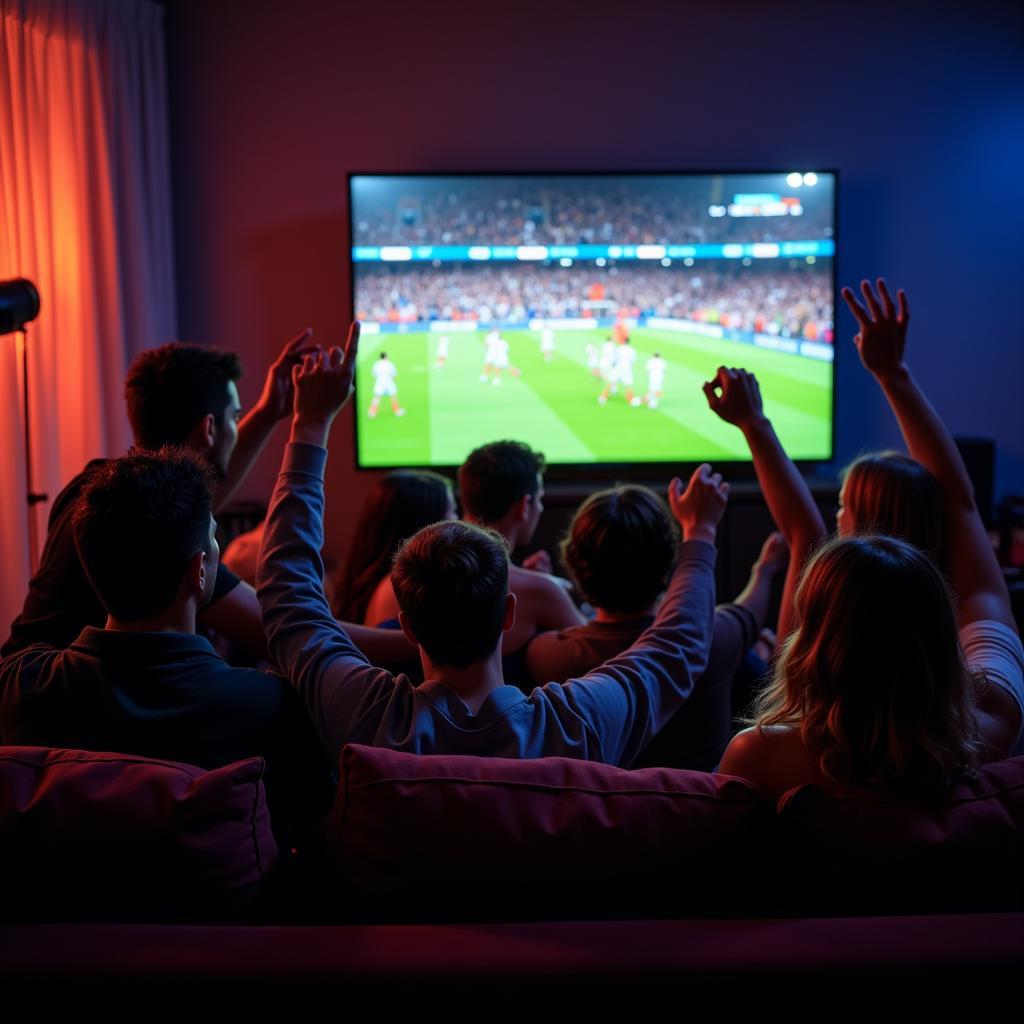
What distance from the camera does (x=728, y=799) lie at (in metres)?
1.19

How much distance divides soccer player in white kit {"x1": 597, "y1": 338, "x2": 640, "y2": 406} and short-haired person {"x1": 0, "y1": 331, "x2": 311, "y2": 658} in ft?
9.25

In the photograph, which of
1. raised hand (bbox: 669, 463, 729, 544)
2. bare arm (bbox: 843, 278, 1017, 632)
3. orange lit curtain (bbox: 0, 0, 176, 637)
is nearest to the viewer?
raised hand (bbox: 669, 463, 729, 544)

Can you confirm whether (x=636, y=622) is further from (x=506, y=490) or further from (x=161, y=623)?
(x=161, y=623)

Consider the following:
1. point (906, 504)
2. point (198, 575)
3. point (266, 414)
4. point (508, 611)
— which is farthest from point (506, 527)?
point (198, 575)

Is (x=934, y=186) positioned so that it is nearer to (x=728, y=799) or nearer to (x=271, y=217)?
(x=271, y=217)

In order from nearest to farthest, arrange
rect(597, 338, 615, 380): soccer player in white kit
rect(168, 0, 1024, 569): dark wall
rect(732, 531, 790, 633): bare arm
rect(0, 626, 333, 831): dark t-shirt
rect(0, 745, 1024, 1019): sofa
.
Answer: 1. rect(0, 745, 1024, 1019): sofa
2. rect(0, 626, 333, 831): dark t-shirt
3. rect(732, 531, 790, 633): bare arm
4. rect(168, 0, 1024, 569): dark wall
5. rect(597, 338, 615, 380): soccer player in white kit

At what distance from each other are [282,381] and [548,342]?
111 inches

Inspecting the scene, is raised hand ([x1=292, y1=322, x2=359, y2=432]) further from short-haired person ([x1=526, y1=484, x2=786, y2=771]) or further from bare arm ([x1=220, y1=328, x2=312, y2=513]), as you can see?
short-haired person ([x1=526, y1=484, x2=786, y2=771])

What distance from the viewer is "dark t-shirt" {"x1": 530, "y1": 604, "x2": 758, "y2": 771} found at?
6.30ft

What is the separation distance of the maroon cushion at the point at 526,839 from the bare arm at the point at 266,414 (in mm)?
1314

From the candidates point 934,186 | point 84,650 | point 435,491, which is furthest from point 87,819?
point 934,186

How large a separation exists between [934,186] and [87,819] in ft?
16.9

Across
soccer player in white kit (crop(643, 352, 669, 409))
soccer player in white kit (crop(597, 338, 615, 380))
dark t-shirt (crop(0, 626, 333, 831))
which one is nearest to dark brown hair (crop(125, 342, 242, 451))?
dark t-shirt (crop(0, 626, 333, 831))

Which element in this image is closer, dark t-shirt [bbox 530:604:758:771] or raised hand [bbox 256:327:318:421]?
dark t-shirt [bbox 530:604:758:771]
